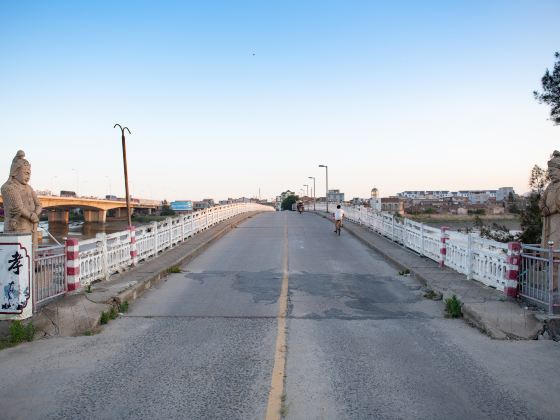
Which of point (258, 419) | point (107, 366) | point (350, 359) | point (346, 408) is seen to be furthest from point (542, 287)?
point (107, 366)

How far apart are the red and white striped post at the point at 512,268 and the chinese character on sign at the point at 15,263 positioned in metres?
8.38

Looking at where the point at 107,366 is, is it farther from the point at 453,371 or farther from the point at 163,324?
the point at 453,371

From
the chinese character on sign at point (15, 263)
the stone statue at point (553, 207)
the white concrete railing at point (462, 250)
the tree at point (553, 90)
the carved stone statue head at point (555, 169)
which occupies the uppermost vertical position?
the tree at point (553, 90)

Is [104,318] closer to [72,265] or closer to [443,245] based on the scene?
[72,265]

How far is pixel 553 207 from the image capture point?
29.3ft

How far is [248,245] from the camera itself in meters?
20.6

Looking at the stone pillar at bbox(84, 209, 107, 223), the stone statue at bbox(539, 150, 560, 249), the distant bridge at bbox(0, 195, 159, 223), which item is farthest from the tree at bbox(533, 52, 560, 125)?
the stone pillar at bbox(84, 209, 107, 223)

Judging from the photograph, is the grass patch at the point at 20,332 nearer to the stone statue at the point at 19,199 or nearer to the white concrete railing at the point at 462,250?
the stone statue at the point at 19,199

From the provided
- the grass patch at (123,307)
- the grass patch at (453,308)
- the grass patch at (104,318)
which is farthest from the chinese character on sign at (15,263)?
the grass patch at (453,308)

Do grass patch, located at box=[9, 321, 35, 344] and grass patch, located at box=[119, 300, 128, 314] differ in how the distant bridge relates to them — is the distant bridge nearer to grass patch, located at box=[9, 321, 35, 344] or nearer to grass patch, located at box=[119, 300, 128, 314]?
grass patch, located at box=[119, 300, 128, 314]

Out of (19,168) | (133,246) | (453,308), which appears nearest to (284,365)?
(453,308)

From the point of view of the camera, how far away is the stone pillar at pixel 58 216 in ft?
300

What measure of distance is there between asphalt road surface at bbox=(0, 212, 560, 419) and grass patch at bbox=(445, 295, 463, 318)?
217mm

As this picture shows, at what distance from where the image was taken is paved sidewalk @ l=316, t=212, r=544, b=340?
7.36 meters
